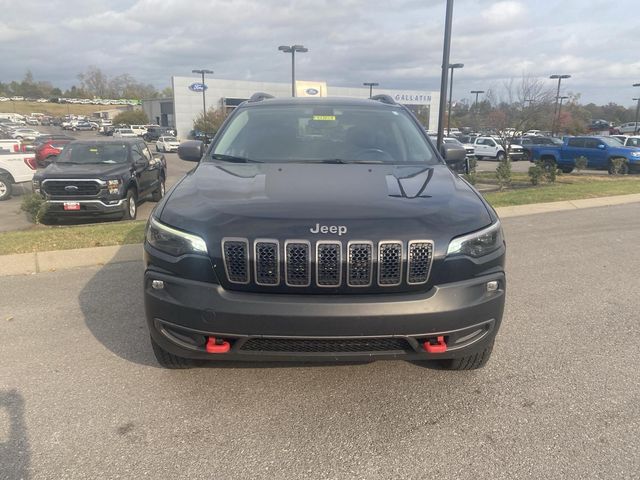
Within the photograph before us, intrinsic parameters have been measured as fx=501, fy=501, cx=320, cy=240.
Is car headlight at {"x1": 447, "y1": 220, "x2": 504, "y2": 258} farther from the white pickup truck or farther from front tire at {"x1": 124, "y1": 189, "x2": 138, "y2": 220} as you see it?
the white pickup truck

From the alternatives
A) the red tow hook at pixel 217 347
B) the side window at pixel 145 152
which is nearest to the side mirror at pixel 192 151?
the red tow hook at pixel 217 347

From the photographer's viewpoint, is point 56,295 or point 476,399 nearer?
point 476,399

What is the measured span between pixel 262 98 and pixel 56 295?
278 cm

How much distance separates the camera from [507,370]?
3344 millimetres

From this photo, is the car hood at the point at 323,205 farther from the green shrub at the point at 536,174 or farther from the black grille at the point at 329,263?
the green shrub at the point at 536,174

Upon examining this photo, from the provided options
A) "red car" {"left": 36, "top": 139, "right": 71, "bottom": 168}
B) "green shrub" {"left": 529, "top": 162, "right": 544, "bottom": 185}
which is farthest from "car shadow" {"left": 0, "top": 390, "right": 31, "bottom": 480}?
"red car" {"left": 36, "top": 139, "right": 71, "bottom": 168}

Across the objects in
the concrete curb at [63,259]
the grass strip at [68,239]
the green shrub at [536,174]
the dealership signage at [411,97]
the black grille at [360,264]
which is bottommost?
the concrete curb at [63,259]

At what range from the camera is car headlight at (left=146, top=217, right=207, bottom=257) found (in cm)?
267

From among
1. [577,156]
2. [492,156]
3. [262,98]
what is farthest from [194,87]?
[262,98]

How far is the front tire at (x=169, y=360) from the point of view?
3.08m

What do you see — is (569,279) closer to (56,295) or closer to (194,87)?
(56,295)

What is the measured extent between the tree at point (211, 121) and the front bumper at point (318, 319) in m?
50.2

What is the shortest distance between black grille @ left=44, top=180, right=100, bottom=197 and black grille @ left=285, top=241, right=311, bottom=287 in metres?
8.41

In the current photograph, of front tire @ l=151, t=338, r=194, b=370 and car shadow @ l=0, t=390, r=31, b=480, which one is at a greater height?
front tire @ l=151, t=338, r=194, b=370
